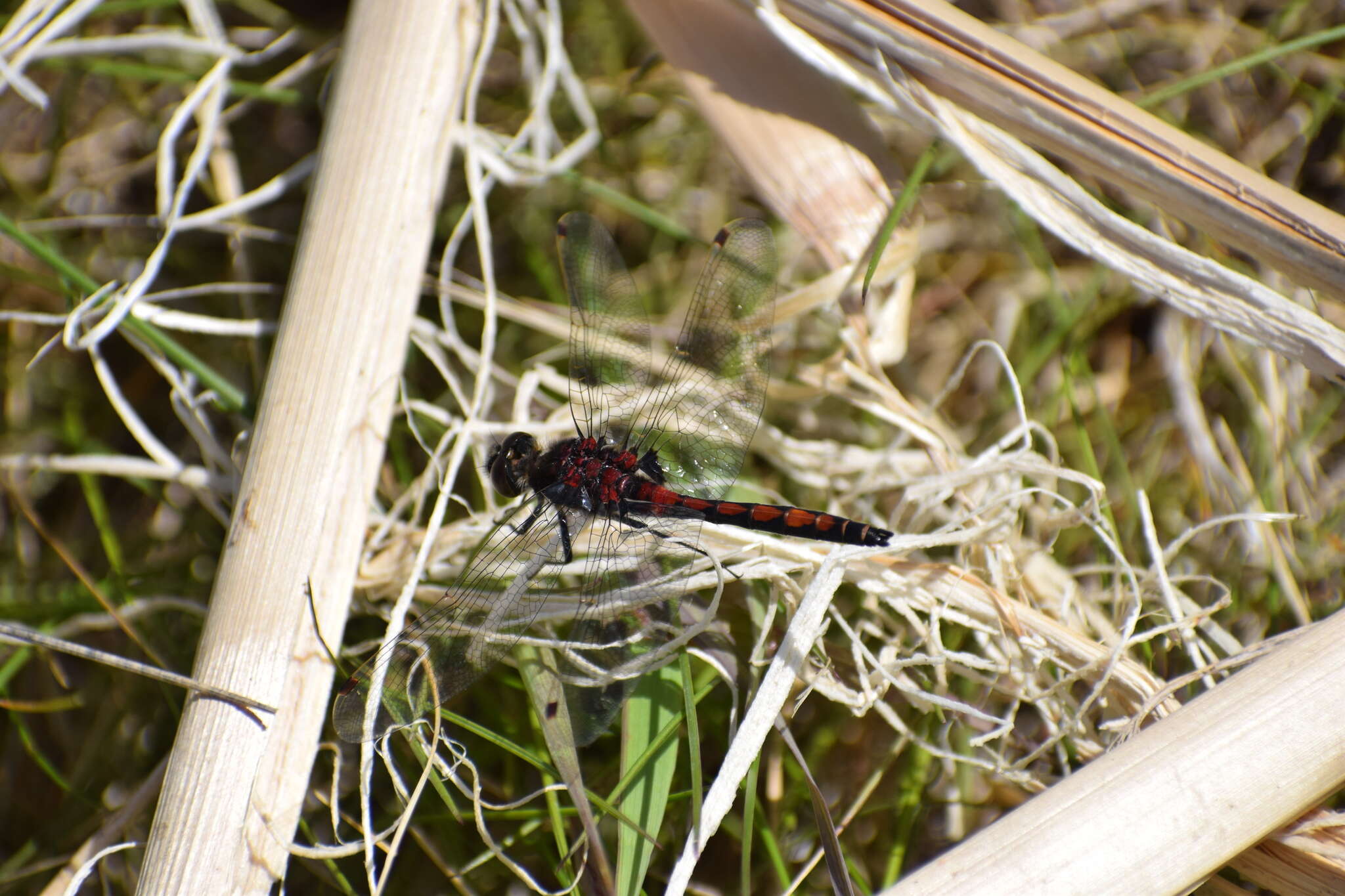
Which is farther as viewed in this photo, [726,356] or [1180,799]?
[726,356]

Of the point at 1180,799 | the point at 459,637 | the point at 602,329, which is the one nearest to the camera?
the point at 1180,799

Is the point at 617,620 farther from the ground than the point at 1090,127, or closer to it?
closer to it

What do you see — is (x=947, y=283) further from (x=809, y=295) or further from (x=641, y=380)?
(x=641, y=380)

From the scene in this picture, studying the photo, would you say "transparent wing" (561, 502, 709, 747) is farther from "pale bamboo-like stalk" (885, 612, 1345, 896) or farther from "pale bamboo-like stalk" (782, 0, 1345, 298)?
"pale bamboo-like stalk" (782, 0, 1345, 298)

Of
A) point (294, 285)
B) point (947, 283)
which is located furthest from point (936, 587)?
point (294, 285)

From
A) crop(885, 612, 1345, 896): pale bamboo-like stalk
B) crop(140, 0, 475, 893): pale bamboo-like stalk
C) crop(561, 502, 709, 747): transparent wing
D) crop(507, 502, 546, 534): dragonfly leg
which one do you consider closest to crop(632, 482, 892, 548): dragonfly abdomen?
crop(561, 502, 709, 747): transparent wing

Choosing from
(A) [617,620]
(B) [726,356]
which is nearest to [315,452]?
(A) [617,620]

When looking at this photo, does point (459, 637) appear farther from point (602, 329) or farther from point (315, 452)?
point (602, 329)
